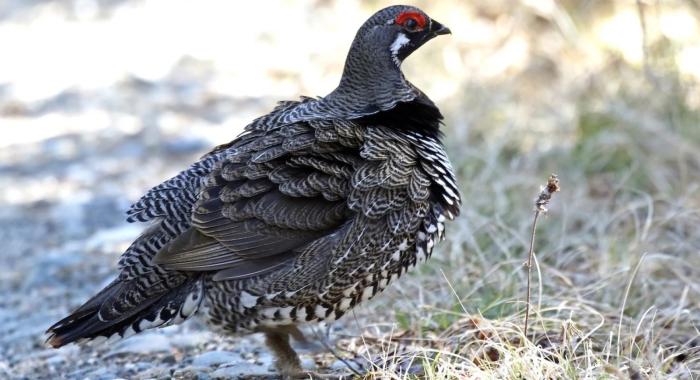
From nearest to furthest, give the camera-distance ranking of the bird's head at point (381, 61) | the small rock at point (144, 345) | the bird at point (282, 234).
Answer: the bird at point (282, 234) → the bird's head at point (381, 61) → the small rock at point (144, 345)

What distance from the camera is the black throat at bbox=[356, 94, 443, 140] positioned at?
436 cm

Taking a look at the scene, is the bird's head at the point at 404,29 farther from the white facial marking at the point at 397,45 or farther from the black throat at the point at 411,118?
the black throat at the point at 411,118

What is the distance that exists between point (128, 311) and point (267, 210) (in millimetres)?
712

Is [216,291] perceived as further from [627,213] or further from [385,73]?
[627,213]

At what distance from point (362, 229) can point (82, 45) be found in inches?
318

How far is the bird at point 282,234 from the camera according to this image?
13.1ft

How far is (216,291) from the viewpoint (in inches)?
161

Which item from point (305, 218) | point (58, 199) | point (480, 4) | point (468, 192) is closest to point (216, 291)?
point (305, 218)

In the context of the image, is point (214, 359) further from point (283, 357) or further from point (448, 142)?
point (448, 142)

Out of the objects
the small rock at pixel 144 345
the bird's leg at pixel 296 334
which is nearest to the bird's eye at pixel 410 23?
the bird's leg at pixel 296 334

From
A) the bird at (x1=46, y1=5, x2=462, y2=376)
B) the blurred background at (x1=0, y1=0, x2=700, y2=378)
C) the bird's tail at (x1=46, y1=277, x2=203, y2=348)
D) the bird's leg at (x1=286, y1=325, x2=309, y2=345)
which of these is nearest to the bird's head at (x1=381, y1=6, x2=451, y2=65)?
the bird at (x1=46, y1=5, x2=462, y2=376)

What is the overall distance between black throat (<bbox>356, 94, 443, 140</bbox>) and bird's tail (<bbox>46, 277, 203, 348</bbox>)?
3.41 ft

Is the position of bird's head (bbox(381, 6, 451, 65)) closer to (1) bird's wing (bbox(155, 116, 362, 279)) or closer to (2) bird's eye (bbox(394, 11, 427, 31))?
(2) bird's eye (bbox(394, 11, 427, 31))

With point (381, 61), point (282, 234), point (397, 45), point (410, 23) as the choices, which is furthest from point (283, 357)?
point (410, 23)
